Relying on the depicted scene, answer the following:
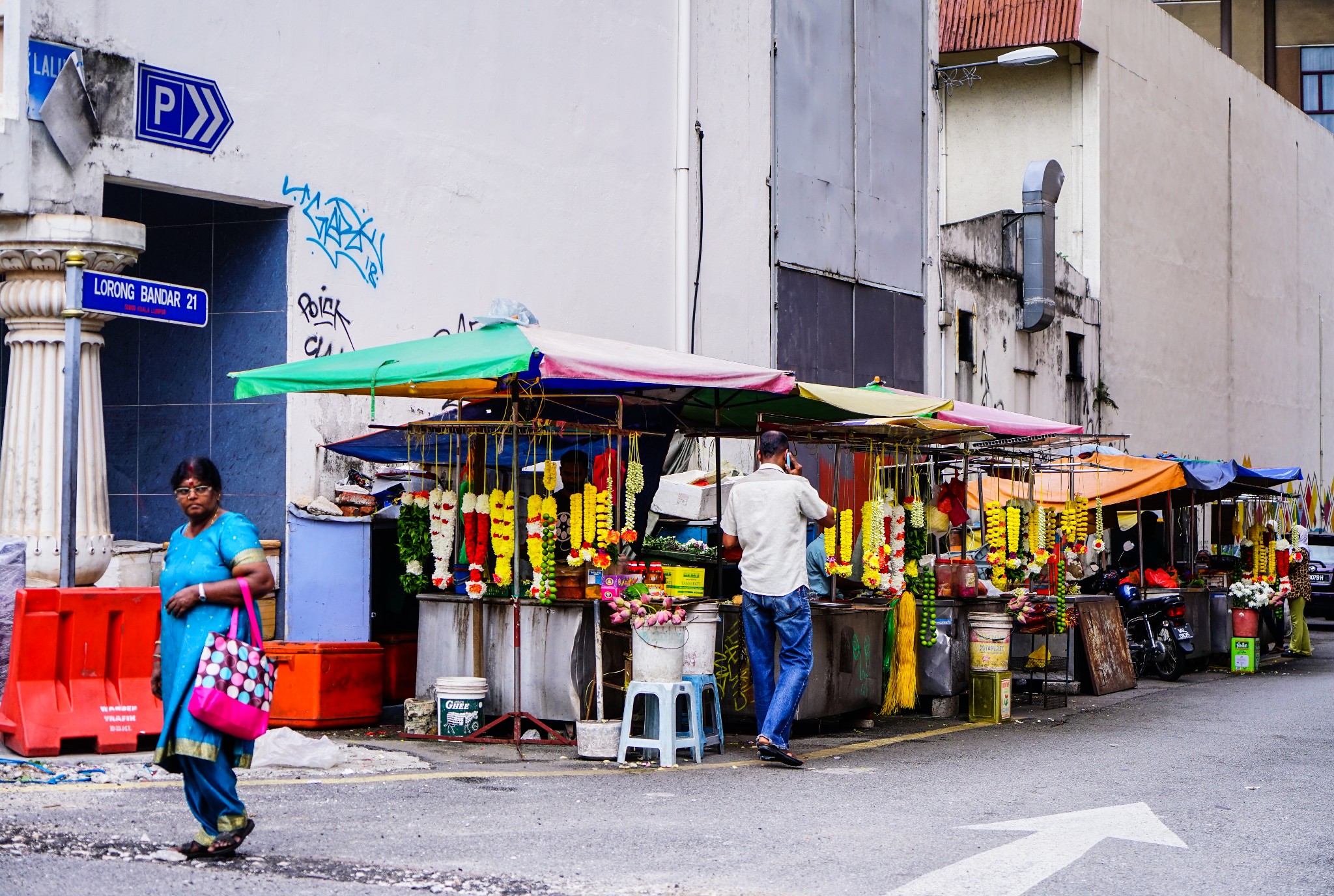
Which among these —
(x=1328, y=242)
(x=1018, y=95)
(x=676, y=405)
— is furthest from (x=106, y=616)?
(x=1328, y=242)

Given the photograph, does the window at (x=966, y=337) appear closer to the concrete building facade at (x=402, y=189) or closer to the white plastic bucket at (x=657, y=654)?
the concrete building facade at (x=402, y=189)

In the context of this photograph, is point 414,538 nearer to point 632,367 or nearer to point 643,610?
point 643,610

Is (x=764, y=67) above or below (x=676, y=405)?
above

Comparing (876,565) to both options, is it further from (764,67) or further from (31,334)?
(764,67)

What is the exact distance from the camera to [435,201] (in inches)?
534

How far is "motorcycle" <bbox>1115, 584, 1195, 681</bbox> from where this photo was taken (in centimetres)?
1770

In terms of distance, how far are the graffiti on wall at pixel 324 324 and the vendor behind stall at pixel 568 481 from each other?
1964 millimetres

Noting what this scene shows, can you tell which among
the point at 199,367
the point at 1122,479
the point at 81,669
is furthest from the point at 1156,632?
the point at 81,669

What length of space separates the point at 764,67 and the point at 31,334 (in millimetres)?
9731

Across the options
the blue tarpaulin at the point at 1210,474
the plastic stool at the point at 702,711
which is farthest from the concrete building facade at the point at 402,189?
the blue tarpaulin at the point at 1210,474

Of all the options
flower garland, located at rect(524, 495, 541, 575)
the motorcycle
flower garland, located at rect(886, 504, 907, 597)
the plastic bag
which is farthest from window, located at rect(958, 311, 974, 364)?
the plastic bag

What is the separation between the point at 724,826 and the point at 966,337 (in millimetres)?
16600

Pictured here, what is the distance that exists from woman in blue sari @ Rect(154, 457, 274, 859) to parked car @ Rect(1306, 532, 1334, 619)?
25.2m

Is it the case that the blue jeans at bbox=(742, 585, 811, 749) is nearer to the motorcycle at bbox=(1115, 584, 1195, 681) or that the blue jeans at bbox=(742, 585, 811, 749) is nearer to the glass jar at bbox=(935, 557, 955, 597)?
the glass jar at bbox=(935, 557, 955, 597)
